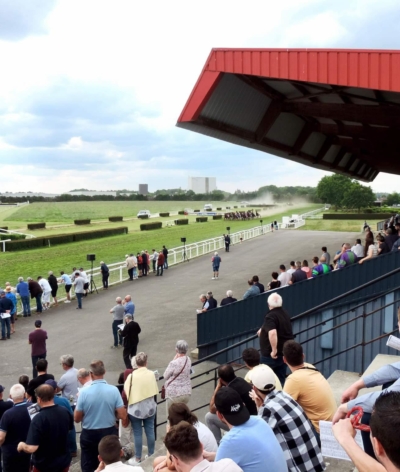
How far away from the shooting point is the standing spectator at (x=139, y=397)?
19.5 feet

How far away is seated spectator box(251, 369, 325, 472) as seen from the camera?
340 cm

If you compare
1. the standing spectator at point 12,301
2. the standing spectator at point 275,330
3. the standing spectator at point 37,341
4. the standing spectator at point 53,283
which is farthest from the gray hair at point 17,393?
the standing spectator at point 53,283

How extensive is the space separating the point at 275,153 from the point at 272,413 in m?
19.1

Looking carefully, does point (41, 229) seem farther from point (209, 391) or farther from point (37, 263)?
point (209, 391)

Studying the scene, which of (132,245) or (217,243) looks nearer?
(217,243)

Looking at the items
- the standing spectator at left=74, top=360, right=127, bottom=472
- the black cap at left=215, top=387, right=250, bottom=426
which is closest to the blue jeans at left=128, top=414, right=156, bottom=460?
the standing spectator at left=74, top=360, right=127, bottom=472

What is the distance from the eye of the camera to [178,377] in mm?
6445

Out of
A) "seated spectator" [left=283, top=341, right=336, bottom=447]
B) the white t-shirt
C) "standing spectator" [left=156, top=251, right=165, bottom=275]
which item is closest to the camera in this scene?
the white t-shirt

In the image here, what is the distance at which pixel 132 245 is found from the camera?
37344 mm

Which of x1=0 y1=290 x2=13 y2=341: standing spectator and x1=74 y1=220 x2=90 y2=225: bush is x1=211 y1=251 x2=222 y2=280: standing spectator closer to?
x1=0 y1=290 x2=13 y2=341: standing spectator

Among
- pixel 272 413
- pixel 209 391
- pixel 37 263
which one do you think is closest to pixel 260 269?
pixel 37 263

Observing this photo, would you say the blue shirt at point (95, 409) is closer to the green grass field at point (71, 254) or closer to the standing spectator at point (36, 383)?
the standing spectator at point (36, 383)

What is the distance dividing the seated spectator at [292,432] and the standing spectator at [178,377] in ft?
9.89

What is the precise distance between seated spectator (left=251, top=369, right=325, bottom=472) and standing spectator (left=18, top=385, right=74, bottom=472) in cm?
203
